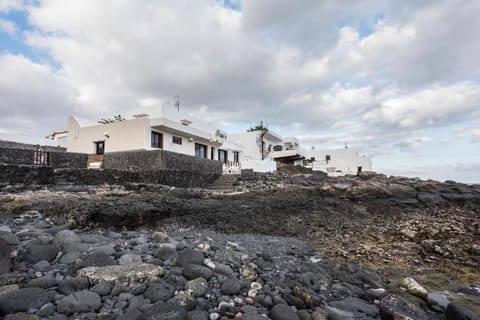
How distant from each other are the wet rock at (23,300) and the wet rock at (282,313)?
200cm

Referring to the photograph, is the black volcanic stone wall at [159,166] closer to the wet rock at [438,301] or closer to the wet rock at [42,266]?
the wet rock at [42,266]

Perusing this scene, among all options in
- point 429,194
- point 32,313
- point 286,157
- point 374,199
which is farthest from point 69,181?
point 286,157

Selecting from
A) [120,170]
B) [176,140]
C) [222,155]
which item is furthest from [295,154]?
[120,170]

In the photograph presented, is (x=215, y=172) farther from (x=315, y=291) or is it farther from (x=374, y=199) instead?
(x=315, y=291)

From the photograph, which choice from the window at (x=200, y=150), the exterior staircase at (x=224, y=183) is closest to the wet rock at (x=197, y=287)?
the exterior staircase at (x=224, y=183)

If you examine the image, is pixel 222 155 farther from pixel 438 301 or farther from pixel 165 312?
pixel 165 312

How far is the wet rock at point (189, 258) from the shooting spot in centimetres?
323

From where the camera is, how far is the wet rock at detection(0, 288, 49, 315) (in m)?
2.14

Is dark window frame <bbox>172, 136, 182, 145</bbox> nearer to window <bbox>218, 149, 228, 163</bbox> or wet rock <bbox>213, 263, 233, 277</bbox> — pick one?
window <bbox>218, 149, 228, 163</bbox>

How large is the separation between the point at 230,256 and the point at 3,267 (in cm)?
251

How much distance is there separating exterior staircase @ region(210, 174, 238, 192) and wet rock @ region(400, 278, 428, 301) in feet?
39.8

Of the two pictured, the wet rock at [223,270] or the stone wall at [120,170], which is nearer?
the wet rock at [223,270]

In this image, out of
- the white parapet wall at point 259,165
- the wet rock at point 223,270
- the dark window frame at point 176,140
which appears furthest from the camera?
the white parapet wall at point 259,165

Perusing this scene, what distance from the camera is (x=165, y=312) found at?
7.26 ft
